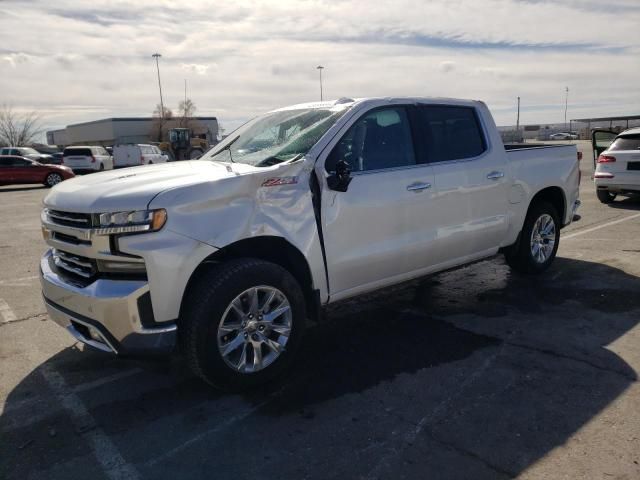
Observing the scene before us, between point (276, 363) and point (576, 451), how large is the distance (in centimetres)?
187

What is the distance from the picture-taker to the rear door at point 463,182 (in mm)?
4781

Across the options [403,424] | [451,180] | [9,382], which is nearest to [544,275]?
Result: [451,180]

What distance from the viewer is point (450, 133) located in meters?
5.04

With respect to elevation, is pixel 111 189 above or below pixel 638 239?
above

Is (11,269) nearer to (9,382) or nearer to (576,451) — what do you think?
(9,382)

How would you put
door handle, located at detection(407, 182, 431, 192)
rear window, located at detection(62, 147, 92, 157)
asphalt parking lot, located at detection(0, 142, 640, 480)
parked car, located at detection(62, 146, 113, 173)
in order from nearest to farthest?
asphalt parking lot, located at detection(0, 142, 640, 480) < door handle, located at detection(407, 182, 431, 192) < parked car, located at detection(62, 146, 113, 173) < rear window, located at detection(62, 147, 92, 157)

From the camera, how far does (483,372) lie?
3.86m

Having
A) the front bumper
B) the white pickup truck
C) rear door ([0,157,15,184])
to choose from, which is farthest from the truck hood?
rear door ([0,157,15,184])

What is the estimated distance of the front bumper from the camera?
3.21 m

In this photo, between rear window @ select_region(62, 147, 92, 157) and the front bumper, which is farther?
rear window @ select_region(62, 147, 92, 157)

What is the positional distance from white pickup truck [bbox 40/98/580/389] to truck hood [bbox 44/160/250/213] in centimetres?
1

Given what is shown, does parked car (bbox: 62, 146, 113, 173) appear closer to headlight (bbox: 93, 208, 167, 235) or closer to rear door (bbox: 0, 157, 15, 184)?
rear door (bbox: 0, 157, 15, 184)

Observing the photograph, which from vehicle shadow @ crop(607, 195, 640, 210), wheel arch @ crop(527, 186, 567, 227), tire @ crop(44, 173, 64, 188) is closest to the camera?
wheel arch @ crop(527, 186, 567, 227)

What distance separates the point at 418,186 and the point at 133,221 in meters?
2.32
